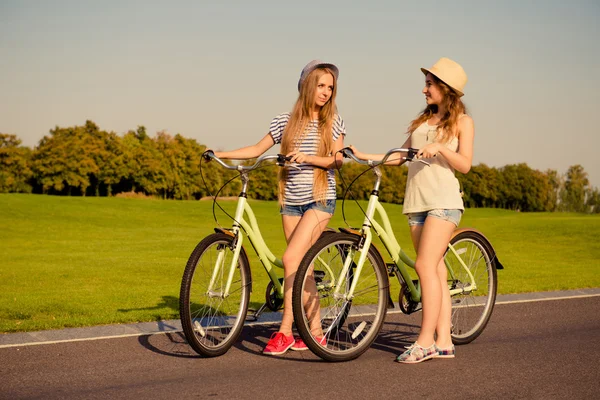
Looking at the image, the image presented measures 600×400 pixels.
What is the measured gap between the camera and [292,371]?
18.2 feet

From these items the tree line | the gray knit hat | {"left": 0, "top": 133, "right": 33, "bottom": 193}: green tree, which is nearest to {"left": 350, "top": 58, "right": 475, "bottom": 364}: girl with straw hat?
the gray knit hat

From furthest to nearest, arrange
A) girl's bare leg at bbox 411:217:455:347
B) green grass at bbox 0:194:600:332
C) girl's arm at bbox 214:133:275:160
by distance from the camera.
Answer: green grass at bbox 0:194:600:332
girl's arm at bbox 214:133:275:160
girl's bare leg at bbox 411:217:455:347

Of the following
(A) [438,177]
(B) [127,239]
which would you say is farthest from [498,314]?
(B) [127,239]

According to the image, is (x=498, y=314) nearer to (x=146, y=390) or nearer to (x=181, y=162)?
(x=146, y=390)

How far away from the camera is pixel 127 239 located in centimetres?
2522

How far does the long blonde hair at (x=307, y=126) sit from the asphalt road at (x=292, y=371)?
1.34 meters

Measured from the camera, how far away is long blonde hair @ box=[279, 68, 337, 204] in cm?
607

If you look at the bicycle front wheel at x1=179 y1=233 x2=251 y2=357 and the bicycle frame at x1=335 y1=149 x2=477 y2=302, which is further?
the bicycle frame at x1=335 y1=149 x2=477 y2=302

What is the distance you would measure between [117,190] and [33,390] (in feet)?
311

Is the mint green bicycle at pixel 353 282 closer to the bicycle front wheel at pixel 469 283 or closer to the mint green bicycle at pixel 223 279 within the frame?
the bicycle front wheel at pixel 469 283

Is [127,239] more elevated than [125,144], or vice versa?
[125,144]

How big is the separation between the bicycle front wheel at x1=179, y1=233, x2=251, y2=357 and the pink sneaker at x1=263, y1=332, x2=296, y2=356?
10.9 inches

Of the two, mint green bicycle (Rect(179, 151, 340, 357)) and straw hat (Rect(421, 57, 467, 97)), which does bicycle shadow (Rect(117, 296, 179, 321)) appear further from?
straw hat (Rect(421, 57, 467, 97))

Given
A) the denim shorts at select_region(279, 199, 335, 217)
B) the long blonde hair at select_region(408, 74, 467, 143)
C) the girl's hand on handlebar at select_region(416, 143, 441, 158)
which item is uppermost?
the long blonde hair at select_region(408, 74, 467, 143)
